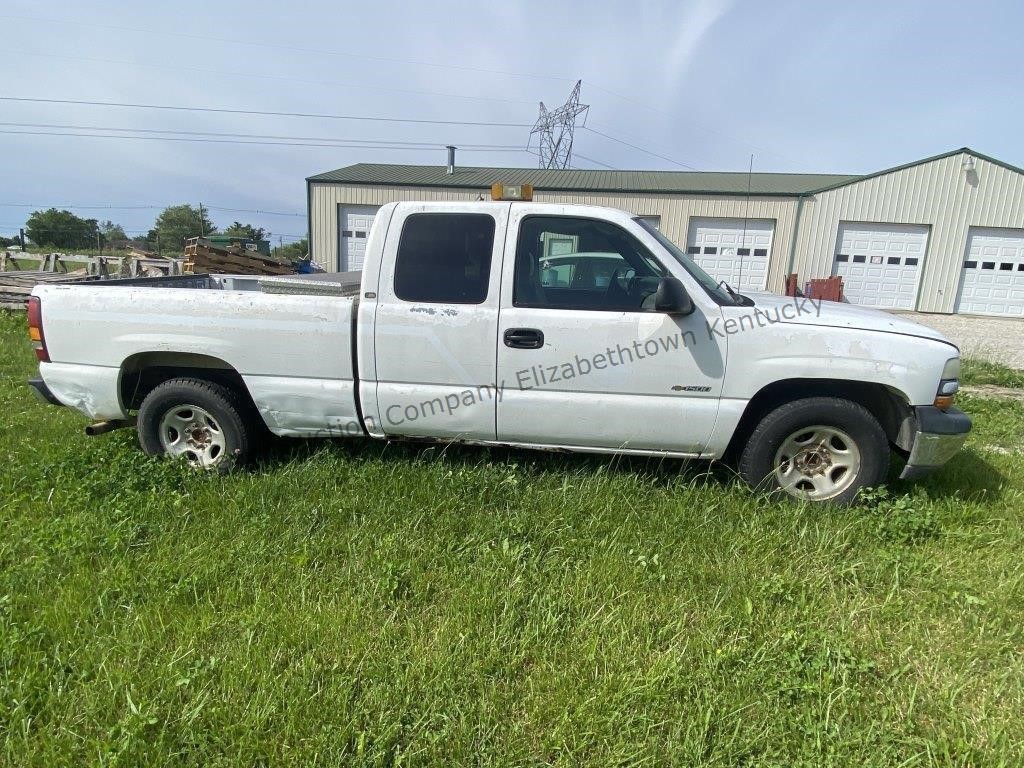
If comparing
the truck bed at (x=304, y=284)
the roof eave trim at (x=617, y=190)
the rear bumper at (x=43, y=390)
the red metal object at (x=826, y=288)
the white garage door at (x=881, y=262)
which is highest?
the roof eave trim at (x=617, y=190)

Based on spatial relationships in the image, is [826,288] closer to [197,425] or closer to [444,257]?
[444,257]

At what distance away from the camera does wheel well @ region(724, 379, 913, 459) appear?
11.5 feet

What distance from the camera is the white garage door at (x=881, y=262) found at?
A: 57.9 ft

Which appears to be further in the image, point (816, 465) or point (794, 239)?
point (794, 239)

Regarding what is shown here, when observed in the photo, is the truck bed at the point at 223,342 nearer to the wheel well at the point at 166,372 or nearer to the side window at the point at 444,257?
the wheel well at the point at 166,372

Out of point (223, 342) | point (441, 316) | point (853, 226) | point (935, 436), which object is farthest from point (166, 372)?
point (853, 226)

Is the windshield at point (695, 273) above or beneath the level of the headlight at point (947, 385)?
above

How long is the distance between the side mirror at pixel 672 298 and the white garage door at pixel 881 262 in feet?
57.7

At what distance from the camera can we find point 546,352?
345cm

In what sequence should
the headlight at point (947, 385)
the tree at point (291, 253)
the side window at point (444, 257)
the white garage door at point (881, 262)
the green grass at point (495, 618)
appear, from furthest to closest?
the tree at point (291, 253) → the white garage door at point (881, 262) → the side window at point (444, 257) → the headlight at point (947, 385) → the green grass at point (495, 618)

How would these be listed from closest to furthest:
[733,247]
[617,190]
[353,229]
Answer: [733,247]
[617,190]
[353,229]

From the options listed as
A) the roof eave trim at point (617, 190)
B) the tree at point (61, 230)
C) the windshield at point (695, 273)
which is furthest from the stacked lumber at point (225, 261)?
the tree at point (61, 230)

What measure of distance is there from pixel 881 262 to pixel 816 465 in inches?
704

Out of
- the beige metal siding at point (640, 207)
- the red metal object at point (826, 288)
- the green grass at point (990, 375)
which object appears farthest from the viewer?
the beige metal siding at point (640, 207)
